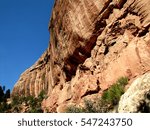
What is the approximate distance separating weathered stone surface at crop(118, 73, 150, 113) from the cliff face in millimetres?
7936

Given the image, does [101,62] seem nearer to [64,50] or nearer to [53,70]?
[64,50]

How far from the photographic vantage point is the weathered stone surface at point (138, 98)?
9391 millimetres

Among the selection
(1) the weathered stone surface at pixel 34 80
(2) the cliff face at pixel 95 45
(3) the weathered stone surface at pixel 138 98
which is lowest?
(3) the weathered stone surface at pixel 138 98

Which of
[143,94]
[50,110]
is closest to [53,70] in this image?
[50,110]

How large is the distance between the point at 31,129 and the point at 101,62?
16896 millimetres

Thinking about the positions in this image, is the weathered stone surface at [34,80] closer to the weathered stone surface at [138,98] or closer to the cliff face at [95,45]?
the cliff face at [95,45]

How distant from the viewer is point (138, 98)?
9.53 m

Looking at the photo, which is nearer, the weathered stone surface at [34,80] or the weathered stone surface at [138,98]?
the weathered stone surface at [138,98]

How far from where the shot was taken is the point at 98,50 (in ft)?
79.1

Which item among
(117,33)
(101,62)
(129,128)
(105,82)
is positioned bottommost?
(129,128)

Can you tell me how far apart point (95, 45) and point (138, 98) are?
15828 mm

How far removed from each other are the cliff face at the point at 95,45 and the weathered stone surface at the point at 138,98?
26.0 feet

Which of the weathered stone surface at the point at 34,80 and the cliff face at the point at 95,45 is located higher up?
the weathered stone surface at the point at 34,80

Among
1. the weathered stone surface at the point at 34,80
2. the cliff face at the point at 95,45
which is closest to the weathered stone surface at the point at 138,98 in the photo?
the cliff face at the point at 95,45
